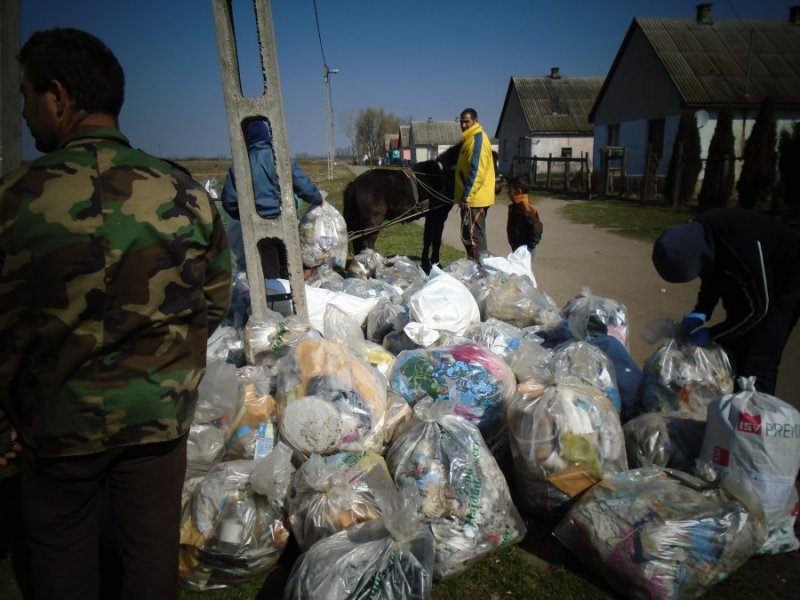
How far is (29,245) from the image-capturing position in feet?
4.23

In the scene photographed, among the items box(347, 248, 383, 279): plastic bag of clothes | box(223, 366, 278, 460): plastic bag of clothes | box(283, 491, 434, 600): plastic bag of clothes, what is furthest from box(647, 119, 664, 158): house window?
box(283, 491, 434, 600): plastic bag of clothes

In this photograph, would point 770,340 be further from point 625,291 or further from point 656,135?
point 656,135

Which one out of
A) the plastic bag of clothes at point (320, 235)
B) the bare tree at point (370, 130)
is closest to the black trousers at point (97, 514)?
the plastic bag of clothes at point (320, 235)

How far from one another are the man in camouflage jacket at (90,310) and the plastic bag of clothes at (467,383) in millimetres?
1438

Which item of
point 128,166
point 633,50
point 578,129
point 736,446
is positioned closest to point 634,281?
point 736,446

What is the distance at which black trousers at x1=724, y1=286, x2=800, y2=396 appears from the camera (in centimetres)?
257

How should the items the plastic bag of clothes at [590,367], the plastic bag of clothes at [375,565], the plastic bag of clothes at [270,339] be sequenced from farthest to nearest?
the plastic bag of clothes at [270,339] → the plastic bag of clothes at [590,367] → the plastic bag of clothes at [375,565]

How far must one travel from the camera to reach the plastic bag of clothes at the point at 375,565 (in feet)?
5.70

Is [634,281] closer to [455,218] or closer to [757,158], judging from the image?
[455,218]

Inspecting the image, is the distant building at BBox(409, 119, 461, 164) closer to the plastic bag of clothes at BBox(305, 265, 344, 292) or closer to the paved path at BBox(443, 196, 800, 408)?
the paved path at BBox(443, 196, 800, 408)

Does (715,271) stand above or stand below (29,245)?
below

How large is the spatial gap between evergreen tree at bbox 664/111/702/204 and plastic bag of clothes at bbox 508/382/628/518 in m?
14.5

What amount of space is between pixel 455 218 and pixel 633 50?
14.5 meters

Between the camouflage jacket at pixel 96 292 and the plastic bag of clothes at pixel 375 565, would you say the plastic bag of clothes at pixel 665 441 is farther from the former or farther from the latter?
the camouflage jacket at pixel 96 292
